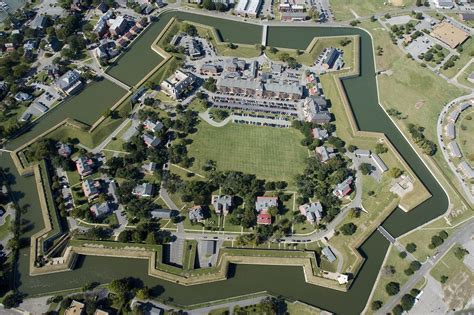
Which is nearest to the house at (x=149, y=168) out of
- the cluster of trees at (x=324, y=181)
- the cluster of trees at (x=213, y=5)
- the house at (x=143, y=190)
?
the house at (x=143, y=190)

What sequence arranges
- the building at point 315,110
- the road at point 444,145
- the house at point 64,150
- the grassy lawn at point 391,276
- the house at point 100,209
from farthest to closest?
the building at point 315,110 < the road at point 444,145 < the house at point 64,150 < the house at point 100,209 < the grassy lawn at point 391,276

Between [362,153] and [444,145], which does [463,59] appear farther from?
[362,153]

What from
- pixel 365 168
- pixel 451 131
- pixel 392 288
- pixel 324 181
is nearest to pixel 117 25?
pixel 324 181

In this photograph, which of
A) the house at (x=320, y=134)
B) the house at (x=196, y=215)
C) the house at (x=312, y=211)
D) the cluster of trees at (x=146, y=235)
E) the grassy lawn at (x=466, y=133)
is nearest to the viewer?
the cluster of trees at (x=146, y=235)

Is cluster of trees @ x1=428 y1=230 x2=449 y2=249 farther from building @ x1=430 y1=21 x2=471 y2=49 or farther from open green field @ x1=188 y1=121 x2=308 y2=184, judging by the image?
building @ x1=430 y1=21 x2=471 y2=49

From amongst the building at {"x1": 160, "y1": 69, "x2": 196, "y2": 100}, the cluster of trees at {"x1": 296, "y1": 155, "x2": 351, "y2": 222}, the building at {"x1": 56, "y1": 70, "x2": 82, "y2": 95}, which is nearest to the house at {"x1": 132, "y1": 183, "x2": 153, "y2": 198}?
the building at {"x1": 160, "y1": 69, "x2": 196, "y2": 100}

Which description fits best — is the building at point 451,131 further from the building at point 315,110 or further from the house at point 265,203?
the house at point 265,203
